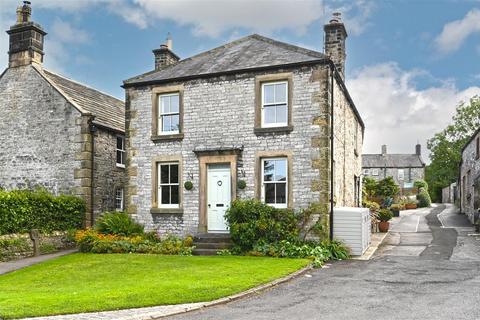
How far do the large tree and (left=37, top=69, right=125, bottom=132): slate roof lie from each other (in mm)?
44510

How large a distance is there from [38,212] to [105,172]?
13.3ft

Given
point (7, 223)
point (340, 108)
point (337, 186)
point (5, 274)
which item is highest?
point (340, 108)

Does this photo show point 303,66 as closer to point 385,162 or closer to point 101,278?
point 101,278

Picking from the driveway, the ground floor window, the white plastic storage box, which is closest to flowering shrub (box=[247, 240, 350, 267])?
the white plastic storage box

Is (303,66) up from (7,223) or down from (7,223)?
up

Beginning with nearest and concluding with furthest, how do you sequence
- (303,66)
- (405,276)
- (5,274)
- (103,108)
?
(405,276) < (5,274) < (303,66) < (103,108)

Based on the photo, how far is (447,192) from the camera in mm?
59844

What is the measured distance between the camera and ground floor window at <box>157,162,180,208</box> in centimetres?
1862

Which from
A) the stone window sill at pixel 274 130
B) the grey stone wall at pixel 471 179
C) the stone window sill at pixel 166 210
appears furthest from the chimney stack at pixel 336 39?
the grey stone wall at pixel 471 179

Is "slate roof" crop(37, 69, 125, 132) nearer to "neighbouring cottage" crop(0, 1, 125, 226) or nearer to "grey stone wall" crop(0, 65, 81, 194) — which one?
"neighbouring cottage" crop(0, 1, 125, 226)

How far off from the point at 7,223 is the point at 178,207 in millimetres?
5888

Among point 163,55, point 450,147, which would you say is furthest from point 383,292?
point 450,147

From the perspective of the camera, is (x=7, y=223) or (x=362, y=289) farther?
(x=7, y=223)

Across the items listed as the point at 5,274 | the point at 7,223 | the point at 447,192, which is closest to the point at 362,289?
the point at 5,274
